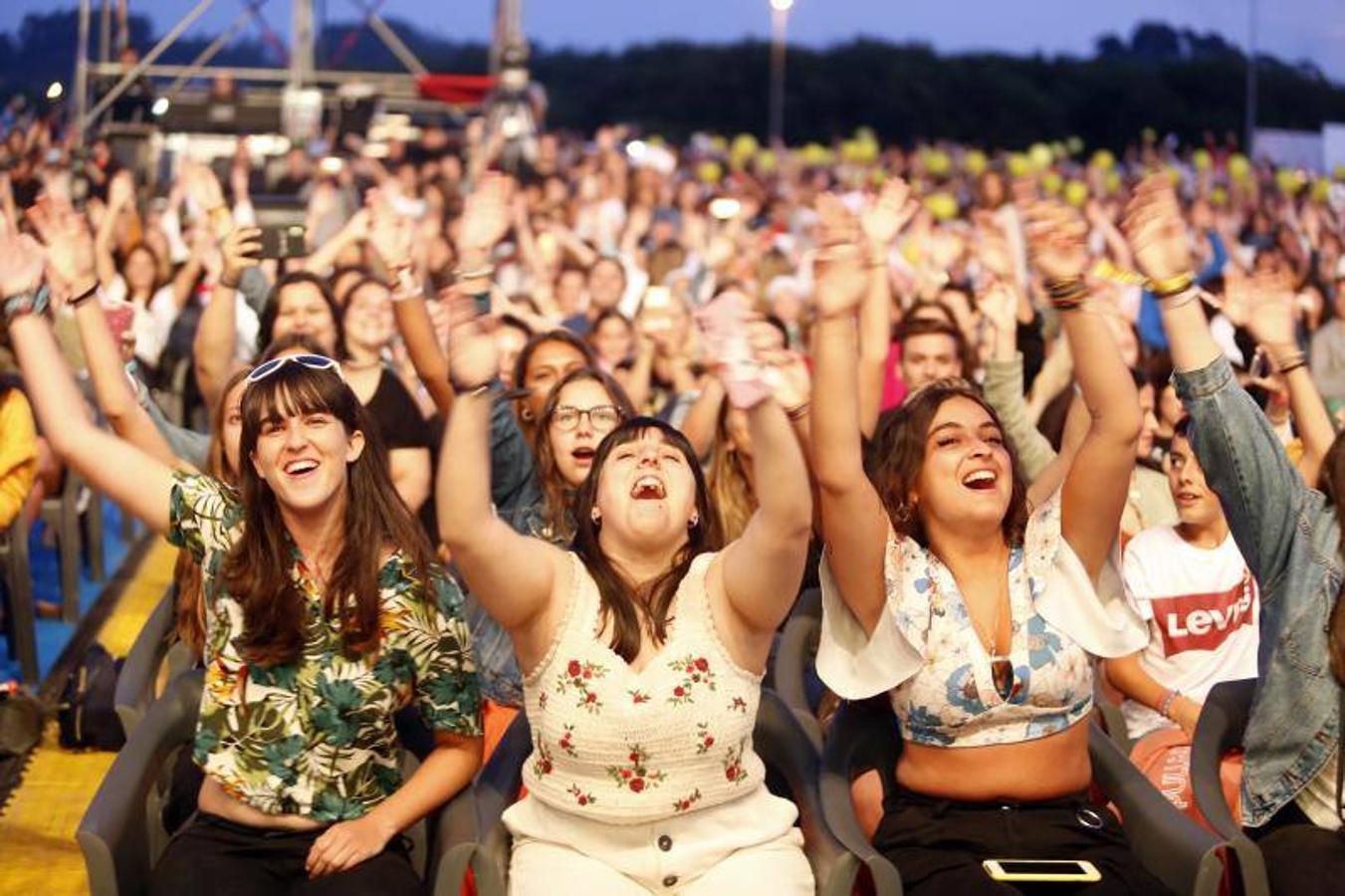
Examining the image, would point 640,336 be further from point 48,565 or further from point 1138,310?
point 1138,310

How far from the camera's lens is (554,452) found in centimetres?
477

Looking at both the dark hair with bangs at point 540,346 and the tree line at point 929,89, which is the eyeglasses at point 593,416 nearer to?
the dark hair with bangs at point 540,346

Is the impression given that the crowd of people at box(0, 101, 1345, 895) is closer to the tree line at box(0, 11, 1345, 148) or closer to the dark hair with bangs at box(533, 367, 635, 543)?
the dark hair with bangs at box(533, 367, 635, 543)

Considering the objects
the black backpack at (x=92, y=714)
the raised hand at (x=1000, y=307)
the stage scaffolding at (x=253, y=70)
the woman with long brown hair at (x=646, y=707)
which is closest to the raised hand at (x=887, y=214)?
the raised hand at (x=1000, y=307)

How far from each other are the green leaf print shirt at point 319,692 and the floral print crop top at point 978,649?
716 mm

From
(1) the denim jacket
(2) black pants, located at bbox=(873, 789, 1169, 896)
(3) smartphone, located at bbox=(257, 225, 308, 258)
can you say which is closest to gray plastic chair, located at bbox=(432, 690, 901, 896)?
(2) black pants, located at bbox=(873, 789, 1169, 896)

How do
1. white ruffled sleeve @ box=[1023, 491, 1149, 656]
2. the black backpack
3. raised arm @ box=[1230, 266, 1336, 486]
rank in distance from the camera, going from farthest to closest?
the black backpack
raised arm @ box=[1230, 266, 1336, 486]
white ruffled sleeve @ box=[1023, 491, 1149, 656]

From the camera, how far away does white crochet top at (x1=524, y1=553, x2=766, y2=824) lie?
11.4 ft

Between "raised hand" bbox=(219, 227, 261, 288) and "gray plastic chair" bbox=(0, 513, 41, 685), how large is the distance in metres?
1.43

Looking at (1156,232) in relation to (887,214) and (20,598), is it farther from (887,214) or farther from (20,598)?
(20,598)

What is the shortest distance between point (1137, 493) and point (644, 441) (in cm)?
231

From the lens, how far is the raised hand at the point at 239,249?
537cm

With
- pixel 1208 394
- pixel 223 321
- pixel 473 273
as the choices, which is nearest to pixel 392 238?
pixel 223 321

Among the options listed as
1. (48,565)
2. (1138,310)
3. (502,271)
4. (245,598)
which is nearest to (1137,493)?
(245,598)
